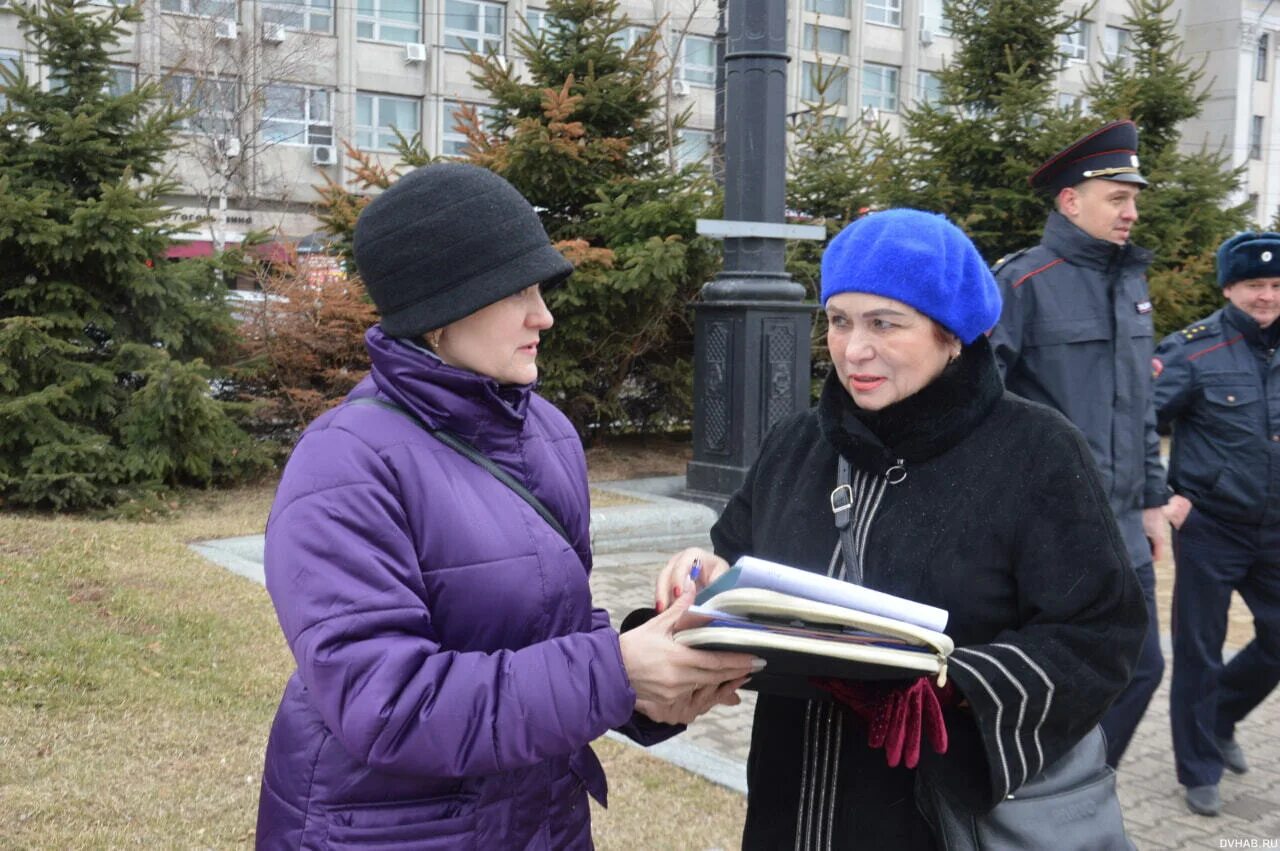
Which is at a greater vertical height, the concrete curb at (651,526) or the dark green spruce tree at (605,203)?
the dark green spruce tree at (605,203)

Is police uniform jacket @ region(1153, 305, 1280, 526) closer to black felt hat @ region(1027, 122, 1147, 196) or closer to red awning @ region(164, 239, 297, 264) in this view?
black felt hat @ region(1027, 122, 1147, 196)

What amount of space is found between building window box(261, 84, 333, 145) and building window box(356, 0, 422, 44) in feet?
9.28

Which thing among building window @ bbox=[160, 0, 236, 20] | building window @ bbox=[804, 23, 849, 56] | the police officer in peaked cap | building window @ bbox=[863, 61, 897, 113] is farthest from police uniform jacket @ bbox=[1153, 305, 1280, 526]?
building window @ bbox=[863, 61, 897, 113]

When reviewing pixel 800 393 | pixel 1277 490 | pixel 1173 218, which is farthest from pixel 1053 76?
pixel 1277 490

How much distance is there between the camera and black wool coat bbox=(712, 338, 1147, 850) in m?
1.89

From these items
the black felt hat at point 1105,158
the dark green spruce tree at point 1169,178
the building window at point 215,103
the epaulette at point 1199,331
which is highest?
the building window at point 215,103

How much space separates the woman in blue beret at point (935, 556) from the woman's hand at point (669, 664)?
10.1 inches

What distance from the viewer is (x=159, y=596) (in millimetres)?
6223

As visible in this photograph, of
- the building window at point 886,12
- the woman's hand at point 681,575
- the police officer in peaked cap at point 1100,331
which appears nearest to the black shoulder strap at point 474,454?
the woman's hand at point 681,575

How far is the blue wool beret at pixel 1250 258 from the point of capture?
15.2 ft

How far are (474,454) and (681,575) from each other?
47 cm

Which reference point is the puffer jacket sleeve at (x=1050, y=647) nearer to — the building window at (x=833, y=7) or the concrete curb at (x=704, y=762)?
the concrete curb at (x=704, y=762)

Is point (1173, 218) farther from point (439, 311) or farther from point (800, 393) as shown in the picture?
point (439, 311)

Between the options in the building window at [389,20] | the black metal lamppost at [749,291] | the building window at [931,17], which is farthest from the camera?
the building window at [931,17]
